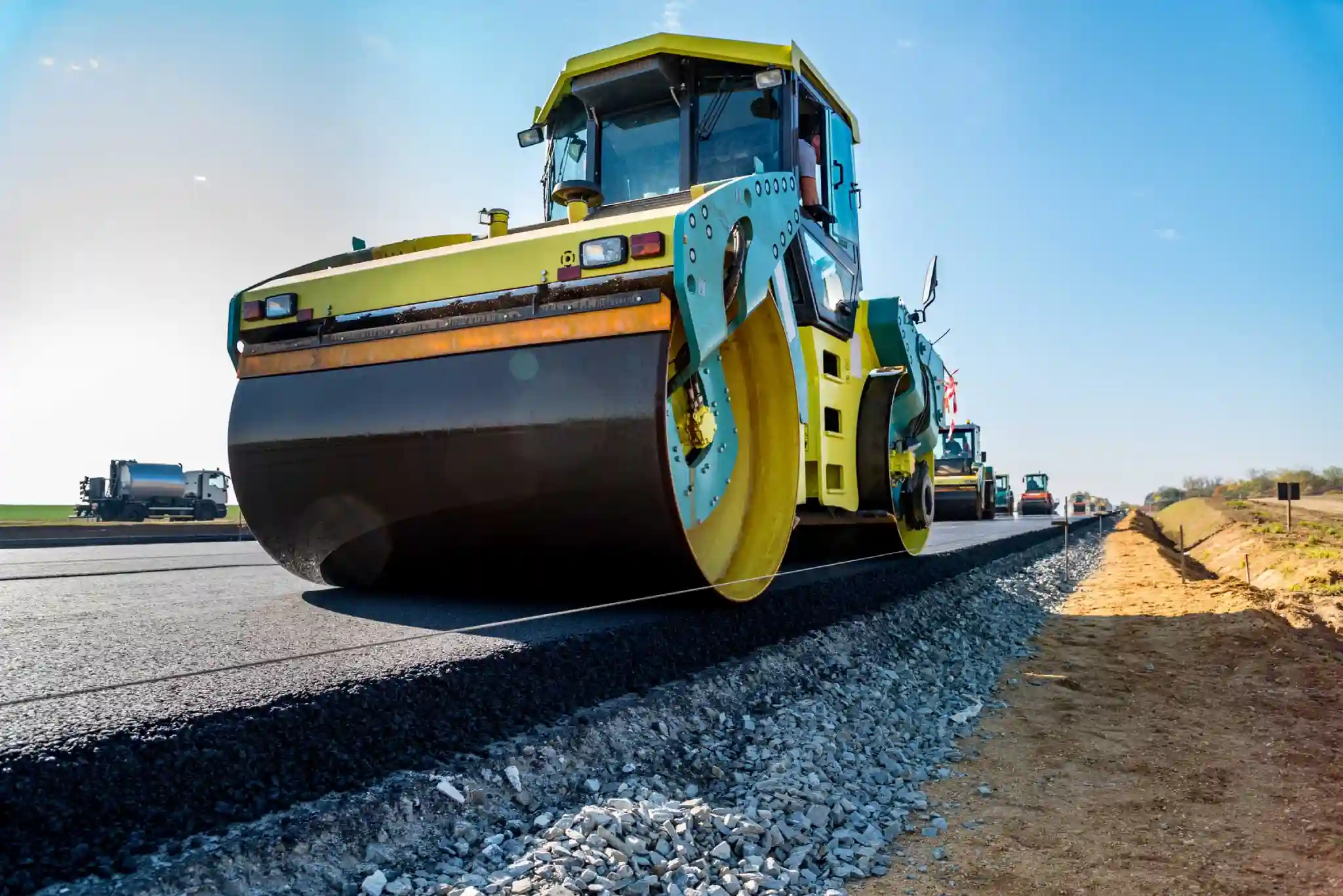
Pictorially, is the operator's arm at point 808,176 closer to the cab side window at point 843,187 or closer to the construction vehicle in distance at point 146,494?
the cab side window at point 843,187

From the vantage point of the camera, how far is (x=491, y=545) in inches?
133

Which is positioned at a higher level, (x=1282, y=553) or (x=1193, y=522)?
(x=1282, y=553)

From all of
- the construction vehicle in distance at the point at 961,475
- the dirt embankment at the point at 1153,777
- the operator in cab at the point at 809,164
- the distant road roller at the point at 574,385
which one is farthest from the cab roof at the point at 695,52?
the construction vehicle in distance at the point at 961,475

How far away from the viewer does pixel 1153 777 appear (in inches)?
161

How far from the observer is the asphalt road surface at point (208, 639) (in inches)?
76.9

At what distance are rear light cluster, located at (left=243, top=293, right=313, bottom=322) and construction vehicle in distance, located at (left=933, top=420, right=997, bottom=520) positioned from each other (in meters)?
22.3

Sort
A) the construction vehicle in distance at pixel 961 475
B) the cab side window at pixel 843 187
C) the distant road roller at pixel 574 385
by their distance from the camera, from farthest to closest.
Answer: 1. the construction vehicle in distance at pixel 961 475
2. the cab side window at pixel 843 187
3. the distant road roller at pixel 574 385

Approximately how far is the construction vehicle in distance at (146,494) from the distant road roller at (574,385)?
26.3m

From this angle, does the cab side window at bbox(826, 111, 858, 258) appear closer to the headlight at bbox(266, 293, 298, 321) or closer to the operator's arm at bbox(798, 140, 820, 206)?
the operator's arm at bbox(798, 140, 820, 206)

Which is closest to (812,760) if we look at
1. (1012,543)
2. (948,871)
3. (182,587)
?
(948,871)

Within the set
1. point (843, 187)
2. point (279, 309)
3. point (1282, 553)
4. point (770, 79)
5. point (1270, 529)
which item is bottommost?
point (1270, 529)

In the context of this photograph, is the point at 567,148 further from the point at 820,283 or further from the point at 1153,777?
the point at 1153,777

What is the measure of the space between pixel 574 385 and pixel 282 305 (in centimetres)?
152

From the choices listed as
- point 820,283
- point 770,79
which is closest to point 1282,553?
point 820,283
